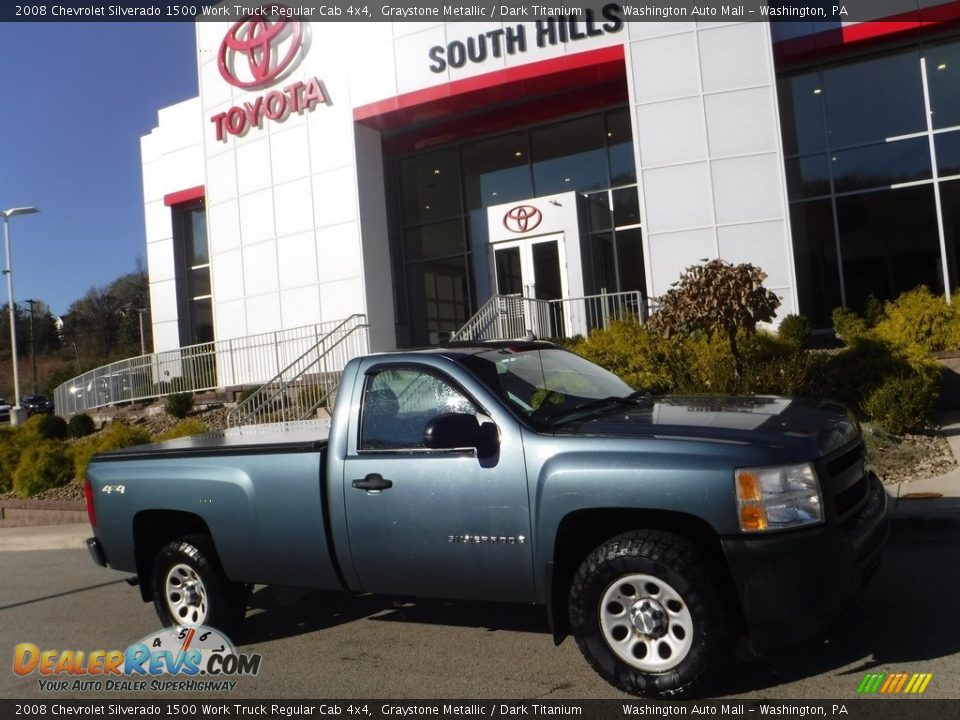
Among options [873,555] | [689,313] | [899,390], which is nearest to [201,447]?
[873,555]

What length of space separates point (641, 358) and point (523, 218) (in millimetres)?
8380

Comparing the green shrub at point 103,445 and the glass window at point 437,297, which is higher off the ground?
the glass window at point 437,297

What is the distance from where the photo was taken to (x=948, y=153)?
16625 millimetres

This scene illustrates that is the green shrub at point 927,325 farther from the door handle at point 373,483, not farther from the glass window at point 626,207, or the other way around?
the door handle at point 373,483

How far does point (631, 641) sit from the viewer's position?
3971 millimetres

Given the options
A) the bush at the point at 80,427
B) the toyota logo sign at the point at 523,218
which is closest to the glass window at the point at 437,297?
the toyota logo sign at the point at 523,218

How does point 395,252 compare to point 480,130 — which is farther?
point 395,252

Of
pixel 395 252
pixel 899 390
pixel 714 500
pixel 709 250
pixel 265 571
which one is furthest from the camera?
pixel 395 252

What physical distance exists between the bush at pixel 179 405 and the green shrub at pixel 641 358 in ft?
36.7

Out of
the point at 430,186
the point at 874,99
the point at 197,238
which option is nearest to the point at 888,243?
the point at 874,99

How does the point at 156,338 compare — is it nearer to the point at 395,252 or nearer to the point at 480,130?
the point at 395,252

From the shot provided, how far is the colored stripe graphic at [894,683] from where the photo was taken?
3.88 meters
